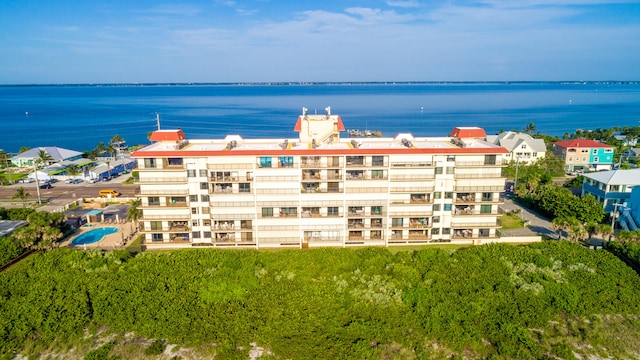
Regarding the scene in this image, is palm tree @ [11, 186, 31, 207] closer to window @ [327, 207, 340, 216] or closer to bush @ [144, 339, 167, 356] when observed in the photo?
bush @ [144, 339, 167, 356]

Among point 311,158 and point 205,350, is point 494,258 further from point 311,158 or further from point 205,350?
point 205,350

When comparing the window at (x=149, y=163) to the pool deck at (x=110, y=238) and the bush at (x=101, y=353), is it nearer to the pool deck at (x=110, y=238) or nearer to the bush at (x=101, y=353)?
the pool deck at (x=110, y=238)

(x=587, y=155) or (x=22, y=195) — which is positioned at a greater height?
(x=587, y=155)

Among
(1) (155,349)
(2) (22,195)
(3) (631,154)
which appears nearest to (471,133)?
(1) (155,349)

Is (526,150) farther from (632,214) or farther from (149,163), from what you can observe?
(149,163)

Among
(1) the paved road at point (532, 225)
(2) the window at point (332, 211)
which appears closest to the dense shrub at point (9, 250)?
(2) the window at point (332, 211)

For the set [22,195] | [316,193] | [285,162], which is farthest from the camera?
[22,195]

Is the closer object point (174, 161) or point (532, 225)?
point (174, 161)
